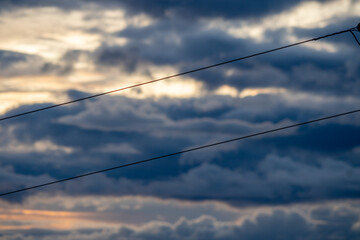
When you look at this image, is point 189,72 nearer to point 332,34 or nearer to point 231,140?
point 231,140

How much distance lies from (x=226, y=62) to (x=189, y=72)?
261 cm

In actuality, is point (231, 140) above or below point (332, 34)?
below

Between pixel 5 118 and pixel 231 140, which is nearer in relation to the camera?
→ pixel 231 140

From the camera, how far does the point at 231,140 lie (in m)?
53.8

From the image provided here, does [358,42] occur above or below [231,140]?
above

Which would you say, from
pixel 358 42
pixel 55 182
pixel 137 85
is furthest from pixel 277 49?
pixel 55 182

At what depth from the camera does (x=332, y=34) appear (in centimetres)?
5038

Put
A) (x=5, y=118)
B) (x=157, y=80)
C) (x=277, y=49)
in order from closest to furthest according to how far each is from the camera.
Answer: (x=277, y=49) < (x=157, y=80) < (x=5, y=118)

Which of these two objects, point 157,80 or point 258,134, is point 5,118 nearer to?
point 157,80

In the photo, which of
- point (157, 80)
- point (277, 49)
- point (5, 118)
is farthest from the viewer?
point (5, 118)

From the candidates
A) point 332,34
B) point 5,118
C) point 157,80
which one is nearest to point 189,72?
point 157,80

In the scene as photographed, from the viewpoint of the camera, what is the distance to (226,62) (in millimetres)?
51812

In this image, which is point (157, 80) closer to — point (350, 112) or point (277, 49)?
point (277, 49)

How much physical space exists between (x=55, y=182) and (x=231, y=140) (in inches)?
460
